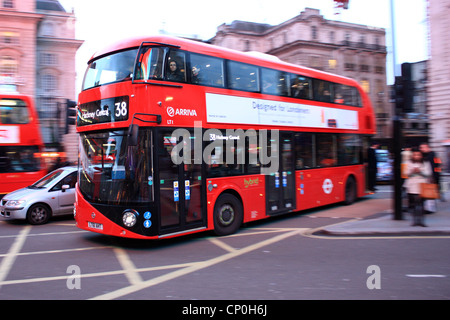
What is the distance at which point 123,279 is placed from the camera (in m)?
5.47

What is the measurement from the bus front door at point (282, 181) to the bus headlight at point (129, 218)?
392cm

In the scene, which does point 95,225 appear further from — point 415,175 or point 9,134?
point 9,134

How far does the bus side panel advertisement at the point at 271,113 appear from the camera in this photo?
8.34 meters

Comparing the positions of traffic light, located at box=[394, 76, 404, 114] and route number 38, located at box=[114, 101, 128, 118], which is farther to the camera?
traffic light, located at box=[394, 76, 404, 114]

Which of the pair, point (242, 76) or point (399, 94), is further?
point (399, 94)

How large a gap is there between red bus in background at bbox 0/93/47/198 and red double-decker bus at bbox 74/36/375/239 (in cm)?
836

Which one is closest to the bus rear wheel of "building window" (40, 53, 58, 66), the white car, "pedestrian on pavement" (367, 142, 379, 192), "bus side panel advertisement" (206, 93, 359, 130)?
"bus side panel advertisement" (206, 93, 359, 130)

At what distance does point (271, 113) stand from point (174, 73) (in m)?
3.19

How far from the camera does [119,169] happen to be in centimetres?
703

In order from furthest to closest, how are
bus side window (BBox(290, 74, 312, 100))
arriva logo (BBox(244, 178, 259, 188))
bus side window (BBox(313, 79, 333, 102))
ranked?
bus side window (BBox(313, 79, 333, 102))
bus side window (BBox(290, 74, 312, 100))
arriva logo (BBox(244, 178, 259, 188))

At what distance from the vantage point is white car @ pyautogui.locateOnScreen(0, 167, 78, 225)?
33.8 feet

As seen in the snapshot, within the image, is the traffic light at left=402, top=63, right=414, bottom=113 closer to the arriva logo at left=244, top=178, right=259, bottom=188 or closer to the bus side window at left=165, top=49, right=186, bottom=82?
the arriva logo at left=244, top=178, right=259, bottom=188

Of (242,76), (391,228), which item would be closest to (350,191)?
(391,228)
